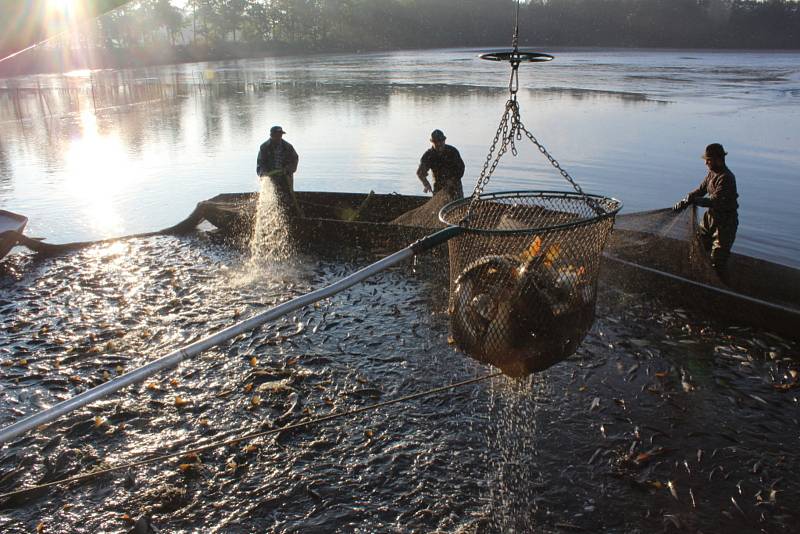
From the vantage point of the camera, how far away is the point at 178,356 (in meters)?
3.14

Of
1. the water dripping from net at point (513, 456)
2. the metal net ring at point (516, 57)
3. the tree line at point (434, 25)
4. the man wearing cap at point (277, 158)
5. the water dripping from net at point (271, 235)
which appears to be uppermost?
the tree line at point (434, 25)

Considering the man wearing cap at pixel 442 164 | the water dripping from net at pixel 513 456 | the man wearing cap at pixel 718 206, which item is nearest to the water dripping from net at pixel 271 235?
the man wearing cap at pixel 442 164

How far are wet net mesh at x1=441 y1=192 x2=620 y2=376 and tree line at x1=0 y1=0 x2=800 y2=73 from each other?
310ft

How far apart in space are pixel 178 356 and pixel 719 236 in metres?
7.02

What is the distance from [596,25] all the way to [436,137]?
10644 cm

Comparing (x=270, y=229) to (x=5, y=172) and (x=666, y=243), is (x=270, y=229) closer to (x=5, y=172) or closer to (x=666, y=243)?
(x=666, y=243)

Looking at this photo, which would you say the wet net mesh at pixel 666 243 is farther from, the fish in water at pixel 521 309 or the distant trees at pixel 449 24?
the distant trees at pixel 449 24

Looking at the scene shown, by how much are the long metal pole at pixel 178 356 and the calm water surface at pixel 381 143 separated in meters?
9.82

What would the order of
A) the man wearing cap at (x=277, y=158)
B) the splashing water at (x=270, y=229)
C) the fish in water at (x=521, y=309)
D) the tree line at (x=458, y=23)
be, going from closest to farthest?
the fish in water at (x=521, y=309) → the splashing water at (x=270, y=229) → the man wearing cap at (x=277, y=158) → the tree line at (x=458, y=23)

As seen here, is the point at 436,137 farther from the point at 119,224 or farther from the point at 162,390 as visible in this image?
the point at 119,224

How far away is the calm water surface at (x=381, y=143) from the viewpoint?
14.3 m

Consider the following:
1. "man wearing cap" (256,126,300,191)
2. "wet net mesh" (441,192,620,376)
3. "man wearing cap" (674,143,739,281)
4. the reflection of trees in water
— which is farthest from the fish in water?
the reflection of trees in water

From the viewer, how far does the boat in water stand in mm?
9945

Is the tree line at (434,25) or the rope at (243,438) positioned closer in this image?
the rope at (243,438)
